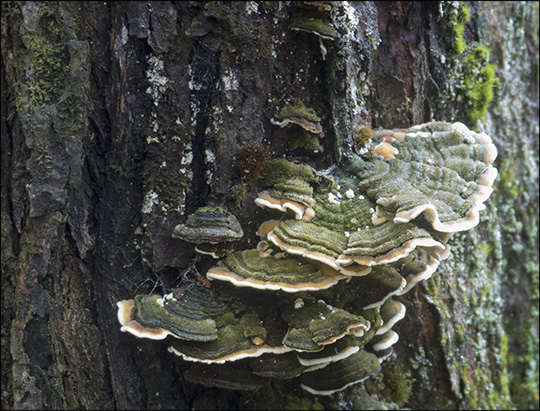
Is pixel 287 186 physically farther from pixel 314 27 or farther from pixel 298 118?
pixel 314 27

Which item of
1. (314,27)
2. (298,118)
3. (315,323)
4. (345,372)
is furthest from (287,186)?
(345,372)

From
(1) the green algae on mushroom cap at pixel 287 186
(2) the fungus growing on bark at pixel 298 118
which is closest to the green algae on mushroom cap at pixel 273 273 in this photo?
(1) the green algae on mushroom cap at pixel 287 186

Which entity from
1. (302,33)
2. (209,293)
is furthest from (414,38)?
(209,293)

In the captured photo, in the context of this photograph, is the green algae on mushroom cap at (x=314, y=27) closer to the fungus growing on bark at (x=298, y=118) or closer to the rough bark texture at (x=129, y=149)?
the rough bark texture at (x=129, y=149)

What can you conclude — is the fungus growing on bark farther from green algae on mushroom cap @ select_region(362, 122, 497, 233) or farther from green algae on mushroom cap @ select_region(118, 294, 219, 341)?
green algae on mushroom cap @ select_region(118, 294, 219, 341)

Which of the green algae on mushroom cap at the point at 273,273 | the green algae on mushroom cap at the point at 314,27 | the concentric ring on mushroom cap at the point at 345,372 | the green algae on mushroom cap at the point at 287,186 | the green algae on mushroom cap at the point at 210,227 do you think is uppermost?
the green algae on mushroom cap at the point at 314,27

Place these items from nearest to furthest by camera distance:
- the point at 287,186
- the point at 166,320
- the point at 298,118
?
the point at 166,320 < the point at 287,186 < the point at 298,118

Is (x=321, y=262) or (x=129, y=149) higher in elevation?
(x=129, y=149)

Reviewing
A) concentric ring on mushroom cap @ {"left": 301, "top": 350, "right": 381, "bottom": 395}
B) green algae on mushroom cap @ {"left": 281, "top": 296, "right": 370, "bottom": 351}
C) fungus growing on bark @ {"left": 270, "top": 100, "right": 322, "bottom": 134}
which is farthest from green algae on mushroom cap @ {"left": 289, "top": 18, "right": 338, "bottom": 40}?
concentric ring on mushroom cap @ {"left": 301, "top": 350, "right": 381, "bottom": 395}
